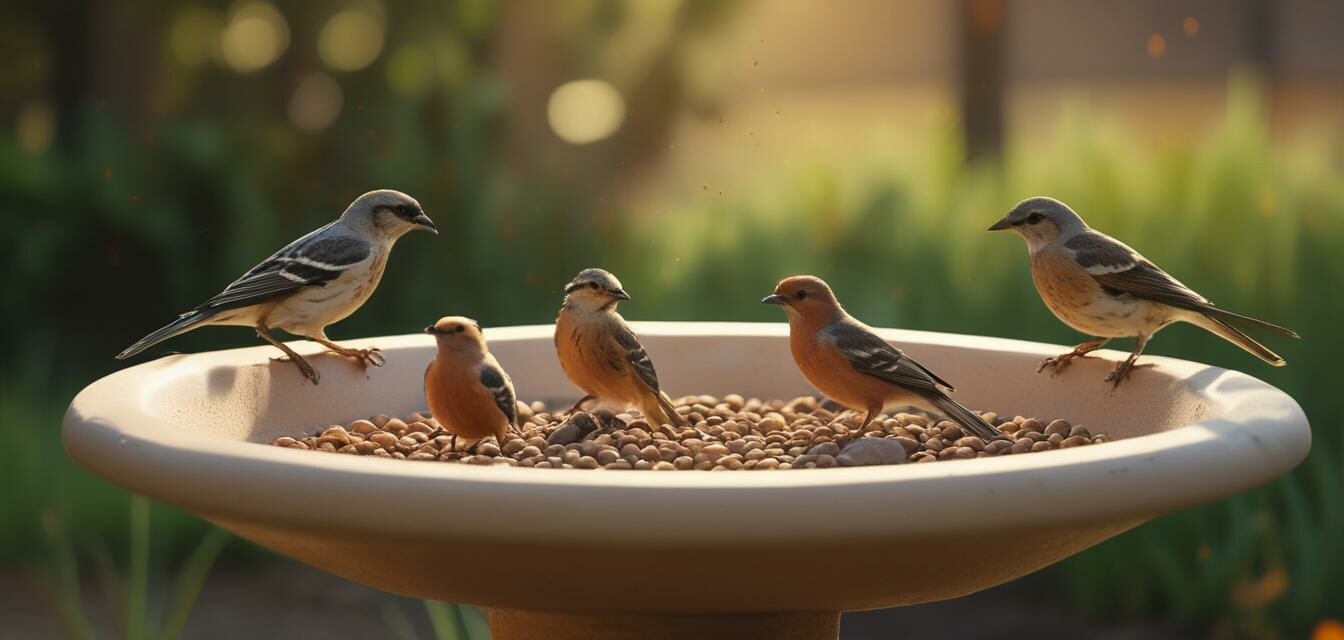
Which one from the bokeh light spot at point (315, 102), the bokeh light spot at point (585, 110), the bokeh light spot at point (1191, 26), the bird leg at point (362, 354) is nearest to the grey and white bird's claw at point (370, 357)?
the bird leg at point (362, 354)

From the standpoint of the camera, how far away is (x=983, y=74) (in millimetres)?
7574

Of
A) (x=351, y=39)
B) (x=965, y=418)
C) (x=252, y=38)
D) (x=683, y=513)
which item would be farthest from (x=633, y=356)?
(x=252, y=38)

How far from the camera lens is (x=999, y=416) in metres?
3.29

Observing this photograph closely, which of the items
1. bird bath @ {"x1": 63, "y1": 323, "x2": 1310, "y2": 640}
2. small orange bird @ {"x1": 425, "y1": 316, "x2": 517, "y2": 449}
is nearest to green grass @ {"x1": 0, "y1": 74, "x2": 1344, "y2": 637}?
small orange bird @ {"x1": 425, "y1": 316, "x2": 517, "y2": 449}

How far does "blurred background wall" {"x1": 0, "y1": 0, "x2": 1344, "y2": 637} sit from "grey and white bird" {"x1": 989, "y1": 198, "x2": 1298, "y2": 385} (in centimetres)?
230

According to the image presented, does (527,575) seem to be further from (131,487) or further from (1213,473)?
(1213,473)

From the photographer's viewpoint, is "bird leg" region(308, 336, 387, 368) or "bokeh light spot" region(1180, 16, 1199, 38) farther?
"bokeh light spot" region(1180, 16, 1199, 38)

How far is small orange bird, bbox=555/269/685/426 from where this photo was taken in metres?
3.04

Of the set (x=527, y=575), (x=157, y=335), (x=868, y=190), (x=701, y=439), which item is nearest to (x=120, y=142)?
(x=868, y=190)

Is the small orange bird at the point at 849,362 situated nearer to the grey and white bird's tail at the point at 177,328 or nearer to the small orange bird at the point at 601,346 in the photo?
the small orange bird at the point at 601,346

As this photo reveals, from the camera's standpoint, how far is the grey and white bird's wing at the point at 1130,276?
3.21 m

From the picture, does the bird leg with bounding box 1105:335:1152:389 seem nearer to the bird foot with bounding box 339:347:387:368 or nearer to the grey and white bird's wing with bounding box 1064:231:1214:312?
the grey and white bird's wing with bounding box 1064:231:1214:312

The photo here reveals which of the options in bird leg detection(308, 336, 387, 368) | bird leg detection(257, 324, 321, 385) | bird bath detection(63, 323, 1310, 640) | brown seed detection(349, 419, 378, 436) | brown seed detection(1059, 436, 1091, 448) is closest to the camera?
bird bath detection(63, 323, 1310, 640)

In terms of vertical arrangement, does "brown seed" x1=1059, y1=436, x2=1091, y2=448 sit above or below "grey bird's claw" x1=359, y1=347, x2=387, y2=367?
below
